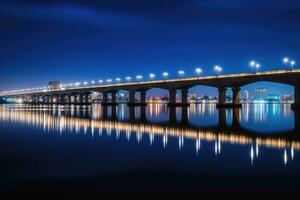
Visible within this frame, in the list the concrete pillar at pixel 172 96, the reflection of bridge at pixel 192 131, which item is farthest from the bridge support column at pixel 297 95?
the concrete pillar at pixel 172 96

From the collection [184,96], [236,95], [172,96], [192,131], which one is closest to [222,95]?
[236,95]

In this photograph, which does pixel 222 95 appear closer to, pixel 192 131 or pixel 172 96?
pixel 172 96

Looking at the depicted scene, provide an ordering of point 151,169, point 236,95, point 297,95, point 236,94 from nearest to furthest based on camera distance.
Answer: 1. point 151,169
2. point 297,95
3. point 236,94
4. point 236,95

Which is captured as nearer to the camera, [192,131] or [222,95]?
[192,131]

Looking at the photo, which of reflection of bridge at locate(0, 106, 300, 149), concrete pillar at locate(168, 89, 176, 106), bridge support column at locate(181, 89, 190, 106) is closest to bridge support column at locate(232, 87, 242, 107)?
bridge support column at locate(181, 89, 190, 106)

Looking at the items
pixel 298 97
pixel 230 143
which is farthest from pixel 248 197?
pixel 298 97

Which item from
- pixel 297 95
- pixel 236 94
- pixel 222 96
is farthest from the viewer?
pixel 222 96

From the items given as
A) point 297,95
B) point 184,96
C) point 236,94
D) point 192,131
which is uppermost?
point 236,94

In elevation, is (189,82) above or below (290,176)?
above

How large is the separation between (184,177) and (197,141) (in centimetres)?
1104

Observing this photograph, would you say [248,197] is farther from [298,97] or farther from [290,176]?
[298,97]

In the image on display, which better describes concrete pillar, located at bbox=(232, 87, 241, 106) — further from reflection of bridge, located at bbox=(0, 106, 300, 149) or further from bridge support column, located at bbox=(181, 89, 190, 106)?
reflection of bridge, located at bbox=(0, 106, 300, 149)

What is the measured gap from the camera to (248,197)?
10531 millimetres

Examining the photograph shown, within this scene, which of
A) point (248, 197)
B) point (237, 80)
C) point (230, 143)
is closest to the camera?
point (248, 197)
